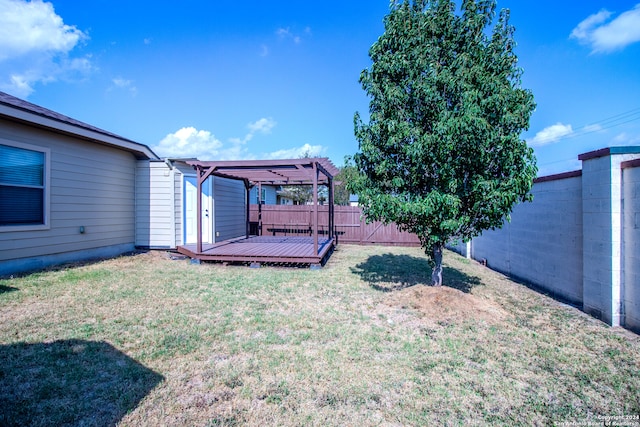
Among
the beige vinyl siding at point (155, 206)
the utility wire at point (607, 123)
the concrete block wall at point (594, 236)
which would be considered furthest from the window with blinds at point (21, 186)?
the utility wire at point (607, 123)

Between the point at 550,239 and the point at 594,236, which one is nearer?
the point at 594,236

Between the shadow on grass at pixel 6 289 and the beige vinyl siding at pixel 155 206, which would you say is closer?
the shadow on grass at pixel 6 289

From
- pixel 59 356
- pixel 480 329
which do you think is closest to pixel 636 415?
pixel 480 329

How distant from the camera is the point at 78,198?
23.4 ft

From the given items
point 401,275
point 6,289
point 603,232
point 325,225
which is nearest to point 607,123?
point 325,225

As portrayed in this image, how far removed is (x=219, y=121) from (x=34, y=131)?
48.8 ft

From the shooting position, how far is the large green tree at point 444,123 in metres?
3.99

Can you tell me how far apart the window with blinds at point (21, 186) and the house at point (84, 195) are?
0.05ft

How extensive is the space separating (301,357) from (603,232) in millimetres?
4128

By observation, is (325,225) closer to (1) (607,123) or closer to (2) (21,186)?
(2) (21,186)

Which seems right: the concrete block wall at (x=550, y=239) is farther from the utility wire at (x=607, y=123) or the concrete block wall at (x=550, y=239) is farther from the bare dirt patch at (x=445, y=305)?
the utility wire at (x=607, y=123)

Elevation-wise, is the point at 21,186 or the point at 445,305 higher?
the point at 21,186

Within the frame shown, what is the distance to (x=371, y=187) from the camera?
4871mm

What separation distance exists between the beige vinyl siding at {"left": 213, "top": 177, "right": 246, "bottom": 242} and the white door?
24cm
